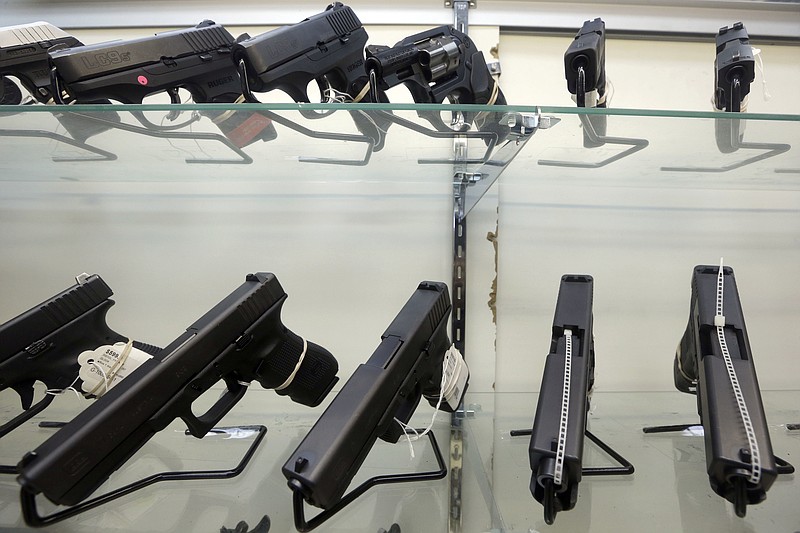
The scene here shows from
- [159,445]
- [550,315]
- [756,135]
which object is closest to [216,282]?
[159,445]

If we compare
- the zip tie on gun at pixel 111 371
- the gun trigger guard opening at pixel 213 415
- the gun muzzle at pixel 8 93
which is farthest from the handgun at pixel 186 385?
the gun muzzle at pixel 8 93

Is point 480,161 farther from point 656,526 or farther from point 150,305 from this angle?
point 150,305

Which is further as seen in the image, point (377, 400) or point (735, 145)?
point (735, 145)

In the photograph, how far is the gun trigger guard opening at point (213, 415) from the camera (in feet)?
1.95

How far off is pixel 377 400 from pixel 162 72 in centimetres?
55

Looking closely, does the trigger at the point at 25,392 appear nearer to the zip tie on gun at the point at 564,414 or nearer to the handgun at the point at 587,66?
the zip tie on gun at the point at 564,414

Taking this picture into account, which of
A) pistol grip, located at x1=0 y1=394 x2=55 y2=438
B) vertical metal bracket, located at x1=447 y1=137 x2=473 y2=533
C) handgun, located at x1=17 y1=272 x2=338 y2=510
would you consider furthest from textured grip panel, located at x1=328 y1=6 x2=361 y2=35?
pistol grip, located at x1=0 y1=394 x2=55 y2=438

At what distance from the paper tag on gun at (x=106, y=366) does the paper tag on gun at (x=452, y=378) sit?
1.43 ft

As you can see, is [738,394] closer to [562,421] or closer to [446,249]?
[562,421]

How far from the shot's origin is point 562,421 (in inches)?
19.6

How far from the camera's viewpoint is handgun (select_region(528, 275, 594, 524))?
A: 476 mm

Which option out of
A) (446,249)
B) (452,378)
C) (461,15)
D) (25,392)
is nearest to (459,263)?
(446,249)

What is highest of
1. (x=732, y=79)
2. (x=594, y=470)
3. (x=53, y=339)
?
(x=732, y=79)

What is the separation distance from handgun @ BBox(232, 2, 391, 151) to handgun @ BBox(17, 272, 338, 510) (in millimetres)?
289
